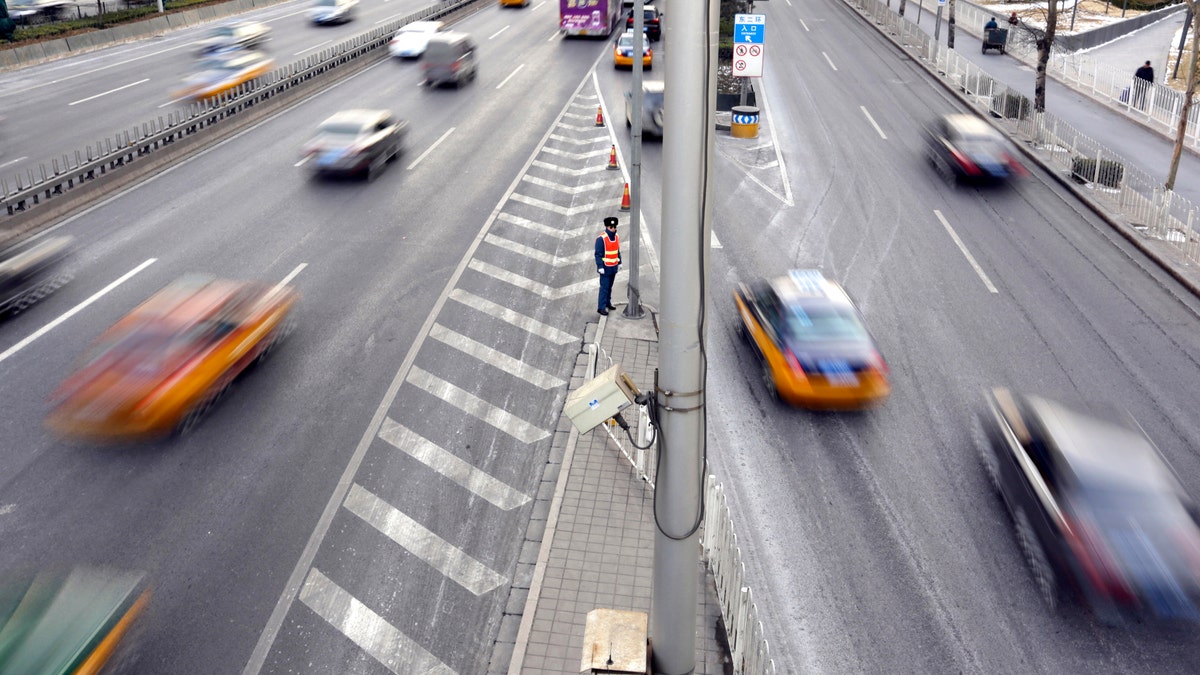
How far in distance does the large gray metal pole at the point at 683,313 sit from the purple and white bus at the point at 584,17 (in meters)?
43.0

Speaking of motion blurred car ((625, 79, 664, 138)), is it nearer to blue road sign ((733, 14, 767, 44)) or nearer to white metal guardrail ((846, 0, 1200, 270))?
blue road sign ((733, 14, 767, 44))

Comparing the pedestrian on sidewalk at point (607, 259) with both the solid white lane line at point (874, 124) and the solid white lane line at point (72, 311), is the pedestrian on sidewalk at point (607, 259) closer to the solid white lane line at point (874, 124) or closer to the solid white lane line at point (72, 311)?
the solid white lane line at point (72, 311)

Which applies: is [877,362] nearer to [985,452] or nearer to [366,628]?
[985,452]

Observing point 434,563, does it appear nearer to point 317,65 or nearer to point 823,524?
point 823,524

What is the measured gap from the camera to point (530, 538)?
12000 mm

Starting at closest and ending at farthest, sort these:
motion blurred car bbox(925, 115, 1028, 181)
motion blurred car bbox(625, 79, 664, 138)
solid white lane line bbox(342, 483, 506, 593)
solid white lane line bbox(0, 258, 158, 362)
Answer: solid white lane line bbox(342, 483, 506, 593), solid white lane line bbox(0, 258, 158, 362), motion blurred car bbox(925, 115, 1028, 181), motion blurred car bbox(625, 79, 664, 138)

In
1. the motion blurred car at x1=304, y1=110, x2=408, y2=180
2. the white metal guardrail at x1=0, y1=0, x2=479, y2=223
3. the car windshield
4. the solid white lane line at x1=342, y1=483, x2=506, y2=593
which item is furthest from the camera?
the motion blurred car at x1=304, y1=110, x2=408, y2=180

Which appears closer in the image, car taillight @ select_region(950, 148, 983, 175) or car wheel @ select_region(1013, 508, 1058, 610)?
car wheel @ select_region(1013, 508, 1058, 610)

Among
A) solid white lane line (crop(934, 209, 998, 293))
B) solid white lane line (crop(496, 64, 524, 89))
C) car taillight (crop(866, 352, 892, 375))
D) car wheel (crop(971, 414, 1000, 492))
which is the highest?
solid white lane line (crop(496, 64, 524, 89))

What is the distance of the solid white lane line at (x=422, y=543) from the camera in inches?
445

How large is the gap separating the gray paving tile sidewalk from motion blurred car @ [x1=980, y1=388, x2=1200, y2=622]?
413cm

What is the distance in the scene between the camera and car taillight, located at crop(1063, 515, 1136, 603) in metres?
10.4

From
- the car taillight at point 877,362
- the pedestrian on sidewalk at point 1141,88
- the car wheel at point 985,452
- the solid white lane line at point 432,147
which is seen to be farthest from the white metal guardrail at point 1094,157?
the solid white lane line at point 432,147

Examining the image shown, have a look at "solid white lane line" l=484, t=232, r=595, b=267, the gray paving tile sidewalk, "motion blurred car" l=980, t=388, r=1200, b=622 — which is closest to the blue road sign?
"solid white lane line" l=484, t=232, r=595, b=267
